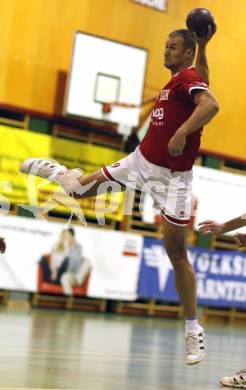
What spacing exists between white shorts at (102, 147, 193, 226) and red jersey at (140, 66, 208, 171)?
7 cm

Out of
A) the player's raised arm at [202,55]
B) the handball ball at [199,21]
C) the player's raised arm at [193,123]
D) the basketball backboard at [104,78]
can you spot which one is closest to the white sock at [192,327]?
the player's raised arm at [193,123]

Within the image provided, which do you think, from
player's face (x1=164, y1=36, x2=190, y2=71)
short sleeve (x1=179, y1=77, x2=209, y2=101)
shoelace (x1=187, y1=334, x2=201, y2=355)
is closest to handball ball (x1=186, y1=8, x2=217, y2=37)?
player's face (x1=164, y1=36, x2=190, y2=71)

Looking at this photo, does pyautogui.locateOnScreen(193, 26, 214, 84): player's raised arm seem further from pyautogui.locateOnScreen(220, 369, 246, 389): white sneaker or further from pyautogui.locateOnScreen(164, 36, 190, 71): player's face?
pyautogui.locateOnScreen(220, 369, 246, 389): white sneaker

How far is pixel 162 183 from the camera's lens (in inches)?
240

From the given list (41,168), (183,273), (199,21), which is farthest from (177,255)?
(199,21)

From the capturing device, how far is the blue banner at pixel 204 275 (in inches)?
587

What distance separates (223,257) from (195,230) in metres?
0.78

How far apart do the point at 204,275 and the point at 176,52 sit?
10126 millimetres

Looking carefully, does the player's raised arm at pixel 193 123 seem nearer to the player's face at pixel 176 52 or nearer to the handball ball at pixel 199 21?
the player's face at pixel 176 52

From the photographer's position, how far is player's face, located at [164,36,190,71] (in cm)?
600

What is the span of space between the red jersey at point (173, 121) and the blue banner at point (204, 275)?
8.82 metres

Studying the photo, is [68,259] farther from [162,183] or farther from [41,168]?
[162,183]

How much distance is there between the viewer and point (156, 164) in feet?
19.9

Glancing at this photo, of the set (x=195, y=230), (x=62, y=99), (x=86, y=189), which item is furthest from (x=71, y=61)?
(x=86, y=189)
